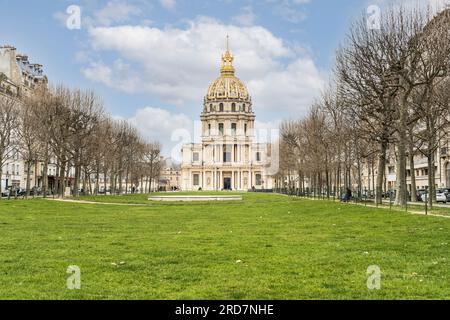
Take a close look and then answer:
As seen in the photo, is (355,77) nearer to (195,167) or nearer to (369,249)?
(369,249)

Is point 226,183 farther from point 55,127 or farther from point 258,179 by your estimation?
point 55,127

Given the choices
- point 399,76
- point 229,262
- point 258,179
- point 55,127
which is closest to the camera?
point 229,262

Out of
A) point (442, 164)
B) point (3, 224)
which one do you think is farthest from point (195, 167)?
point (3, 224)

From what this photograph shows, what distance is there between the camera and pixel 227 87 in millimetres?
188500

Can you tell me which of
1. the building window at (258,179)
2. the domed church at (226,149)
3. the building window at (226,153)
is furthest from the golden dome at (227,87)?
the building window at (258,179)

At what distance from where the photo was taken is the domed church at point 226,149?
577ft

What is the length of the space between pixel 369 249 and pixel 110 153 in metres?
65.6

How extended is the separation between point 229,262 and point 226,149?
167 metres

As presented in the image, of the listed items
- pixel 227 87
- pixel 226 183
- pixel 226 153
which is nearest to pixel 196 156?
pixel 226 153

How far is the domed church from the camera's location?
175750mm

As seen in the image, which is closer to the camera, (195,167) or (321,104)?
(321,104)

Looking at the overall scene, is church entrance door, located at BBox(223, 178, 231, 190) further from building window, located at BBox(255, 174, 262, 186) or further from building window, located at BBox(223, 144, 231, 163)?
building window, located at BBox(255, 174, 262, 186)

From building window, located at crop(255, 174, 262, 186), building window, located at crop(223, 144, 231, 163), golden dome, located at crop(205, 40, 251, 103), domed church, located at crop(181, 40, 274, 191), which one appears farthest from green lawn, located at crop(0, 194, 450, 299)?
golden dome, located at crop(205, 40, 251, 103)
